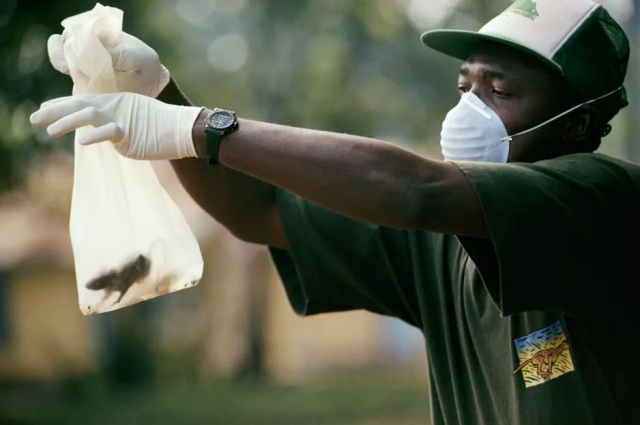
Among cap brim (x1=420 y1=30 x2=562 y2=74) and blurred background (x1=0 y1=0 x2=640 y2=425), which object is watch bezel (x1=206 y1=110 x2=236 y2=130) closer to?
cap brim (x1=420 y1=30 x2=562 y2=74)

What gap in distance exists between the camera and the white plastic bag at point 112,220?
9.61 ft

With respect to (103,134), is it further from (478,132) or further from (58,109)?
(478,132)

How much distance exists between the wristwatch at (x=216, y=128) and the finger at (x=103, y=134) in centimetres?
22

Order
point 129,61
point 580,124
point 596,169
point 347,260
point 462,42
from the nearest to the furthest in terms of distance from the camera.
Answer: point 596,169 < point 129,61 < point 580,124 < point 462,42 < point 347,260

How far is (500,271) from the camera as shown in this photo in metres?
2.55

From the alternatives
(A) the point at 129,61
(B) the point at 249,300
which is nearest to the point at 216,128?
(A) the point at 129,61

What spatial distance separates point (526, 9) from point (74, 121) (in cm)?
138

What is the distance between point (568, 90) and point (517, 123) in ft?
0.58

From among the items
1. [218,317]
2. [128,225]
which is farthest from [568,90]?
[218,317]

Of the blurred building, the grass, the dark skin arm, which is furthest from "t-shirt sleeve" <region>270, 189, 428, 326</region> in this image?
the blurred building

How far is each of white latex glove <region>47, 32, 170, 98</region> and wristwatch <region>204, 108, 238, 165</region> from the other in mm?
530

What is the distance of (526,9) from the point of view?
313 centimetres

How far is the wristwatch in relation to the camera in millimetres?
2518

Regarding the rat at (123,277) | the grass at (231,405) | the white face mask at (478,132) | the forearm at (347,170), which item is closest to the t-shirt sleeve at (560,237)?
the forearm at (347,170)
